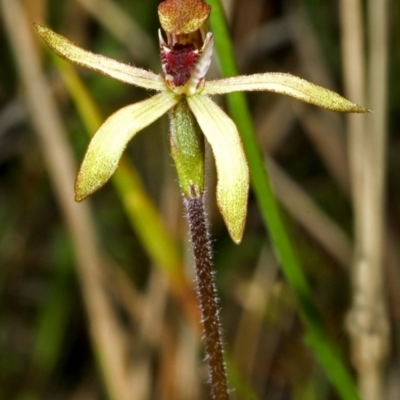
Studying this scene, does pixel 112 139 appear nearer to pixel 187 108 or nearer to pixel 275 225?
pixel 187 108

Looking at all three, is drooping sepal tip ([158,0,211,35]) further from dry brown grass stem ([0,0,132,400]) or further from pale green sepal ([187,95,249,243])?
dry brown grass stem ([0,0,132,400])

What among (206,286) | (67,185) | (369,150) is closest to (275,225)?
(206,286)

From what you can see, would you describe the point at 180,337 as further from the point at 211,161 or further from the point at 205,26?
the point at 205,26

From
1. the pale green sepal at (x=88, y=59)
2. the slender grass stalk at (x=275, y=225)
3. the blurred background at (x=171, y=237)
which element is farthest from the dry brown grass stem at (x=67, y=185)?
the pale green sepal at (x=88, y=59)

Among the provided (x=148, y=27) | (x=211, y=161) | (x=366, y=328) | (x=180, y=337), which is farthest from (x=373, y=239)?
(x=148, y=27)

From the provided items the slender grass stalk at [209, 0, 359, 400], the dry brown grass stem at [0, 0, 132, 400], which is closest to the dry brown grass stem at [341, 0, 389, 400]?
the slender grass stalk at [209, 0, 359, 400]

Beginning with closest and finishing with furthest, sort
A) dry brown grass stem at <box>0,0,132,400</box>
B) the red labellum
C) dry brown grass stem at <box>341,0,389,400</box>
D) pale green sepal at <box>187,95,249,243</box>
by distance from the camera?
pale green sepal at <box>187,95,249,243</box> < the red labellum < dry brown grass stem at <box>341,0,389,400</box> < dry brown grass stem at <box>0,0,132,400</box>

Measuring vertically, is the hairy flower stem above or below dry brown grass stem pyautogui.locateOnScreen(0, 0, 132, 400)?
below
